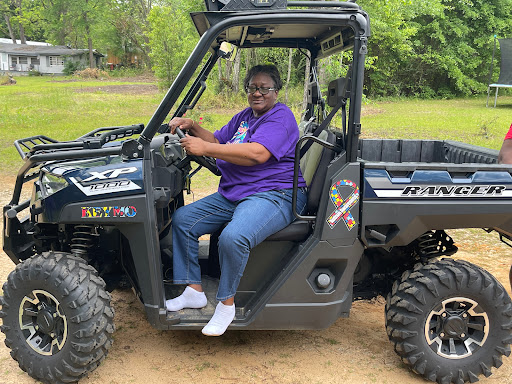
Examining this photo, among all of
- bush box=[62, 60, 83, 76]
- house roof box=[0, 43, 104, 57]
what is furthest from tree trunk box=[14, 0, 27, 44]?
bush box=[62, 60, 83, 76]

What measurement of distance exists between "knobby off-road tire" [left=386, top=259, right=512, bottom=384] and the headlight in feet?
7.21

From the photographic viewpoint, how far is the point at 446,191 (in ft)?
10.0

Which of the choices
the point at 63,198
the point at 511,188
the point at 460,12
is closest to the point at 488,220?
the point at 511,188

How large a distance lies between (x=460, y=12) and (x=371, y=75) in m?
6.58

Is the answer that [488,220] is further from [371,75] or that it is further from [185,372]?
[371,75]

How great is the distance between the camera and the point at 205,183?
8516 millimetres

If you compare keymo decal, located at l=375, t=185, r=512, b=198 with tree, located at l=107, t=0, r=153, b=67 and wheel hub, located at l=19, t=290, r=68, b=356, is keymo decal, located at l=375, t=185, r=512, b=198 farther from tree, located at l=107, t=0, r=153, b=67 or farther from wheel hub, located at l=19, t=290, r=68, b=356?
tree, located at l=107, t=0, r=153, b=67

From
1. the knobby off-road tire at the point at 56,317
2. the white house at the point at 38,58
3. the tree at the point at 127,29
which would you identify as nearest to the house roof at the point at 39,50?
the white house at the point at 38,58

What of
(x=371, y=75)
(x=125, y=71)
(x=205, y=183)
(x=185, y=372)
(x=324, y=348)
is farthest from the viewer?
(x=125, y=71)

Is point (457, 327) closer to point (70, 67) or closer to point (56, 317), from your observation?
point (56, 317)

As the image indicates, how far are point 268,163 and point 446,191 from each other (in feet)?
3.63

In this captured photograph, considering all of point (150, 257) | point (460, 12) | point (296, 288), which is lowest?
point (296, 288)

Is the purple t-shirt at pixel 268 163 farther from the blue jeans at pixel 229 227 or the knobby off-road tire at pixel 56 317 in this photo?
the knobby off-road tire at pixel 56 317

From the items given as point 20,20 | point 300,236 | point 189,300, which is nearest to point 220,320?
point 189,300
